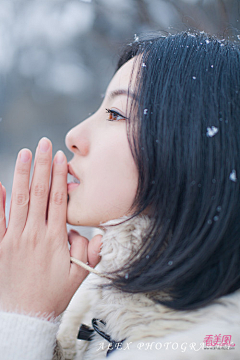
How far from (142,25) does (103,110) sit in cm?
124

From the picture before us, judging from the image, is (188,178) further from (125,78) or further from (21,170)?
(21,170)

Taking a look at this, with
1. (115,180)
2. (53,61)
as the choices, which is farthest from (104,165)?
(53,61)

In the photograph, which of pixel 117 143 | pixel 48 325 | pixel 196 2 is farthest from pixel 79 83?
pixel 48 325

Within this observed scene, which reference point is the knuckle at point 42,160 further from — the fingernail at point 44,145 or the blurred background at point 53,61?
the blurred background at point 53,61

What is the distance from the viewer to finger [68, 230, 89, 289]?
681 millimetres

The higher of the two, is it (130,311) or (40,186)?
(40,186)

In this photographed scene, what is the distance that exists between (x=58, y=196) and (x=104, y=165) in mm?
169

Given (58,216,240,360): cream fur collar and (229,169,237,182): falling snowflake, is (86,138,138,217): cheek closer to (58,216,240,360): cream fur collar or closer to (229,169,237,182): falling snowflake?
(58,216,240,360): cream fur collar

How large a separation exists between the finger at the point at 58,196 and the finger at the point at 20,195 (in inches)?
2.8

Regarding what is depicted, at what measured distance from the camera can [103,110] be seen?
0.73 metres

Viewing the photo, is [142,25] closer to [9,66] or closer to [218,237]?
[9,66]

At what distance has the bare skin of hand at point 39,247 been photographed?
0.62m

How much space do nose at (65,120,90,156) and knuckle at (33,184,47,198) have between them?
5.7 inches

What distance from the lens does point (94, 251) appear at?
709mm
